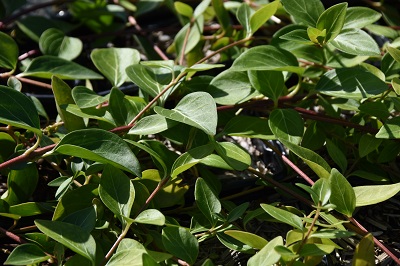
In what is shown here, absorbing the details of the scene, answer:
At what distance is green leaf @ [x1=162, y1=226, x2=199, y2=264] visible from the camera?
726 millimetres

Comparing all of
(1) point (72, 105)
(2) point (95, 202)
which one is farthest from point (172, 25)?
(2) point (95, 202)

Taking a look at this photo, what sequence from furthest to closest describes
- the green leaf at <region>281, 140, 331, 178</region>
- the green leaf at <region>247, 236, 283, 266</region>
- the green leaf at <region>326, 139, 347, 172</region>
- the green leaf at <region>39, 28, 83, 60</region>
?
the green leaf at <region>39, 28, 83, 60</region> < the green leaf at <region>326, 139, 347, 172</region> < the green leaf at <region>281, 140, 331, 178</region> < the green leaf at <region>247, 236, 283, 266</region>

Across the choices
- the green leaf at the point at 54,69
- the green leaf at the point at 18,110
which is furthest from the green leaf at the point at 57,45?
the green leaf at the point at 18,110

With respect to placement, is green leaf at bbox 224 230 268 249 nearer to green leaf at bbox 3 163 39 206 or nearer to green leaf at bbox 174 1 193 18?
green leaf at bbox 3 163 39 206

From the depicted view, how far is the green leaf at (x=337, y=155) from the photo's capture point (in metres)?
0.89

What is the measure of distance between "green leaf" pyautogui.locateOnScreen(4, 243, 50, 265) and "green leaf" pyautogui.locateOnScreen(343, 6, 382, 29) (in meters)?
0.52

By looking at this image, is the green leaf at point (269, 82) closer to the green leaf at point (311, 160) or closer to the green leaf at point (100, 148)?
the green leaf at point (311, 160)

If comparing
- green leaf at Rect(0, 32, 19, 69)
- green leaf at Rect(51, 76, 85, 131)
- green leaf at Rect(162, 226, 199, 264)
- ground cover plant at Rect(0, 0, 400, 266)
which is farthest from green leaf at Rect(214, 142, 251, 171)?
green leaf at Rect(0, 32, 19, 69)

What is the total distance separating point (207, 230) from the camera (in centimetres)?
79

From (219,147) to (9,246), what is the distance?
1.02 feet

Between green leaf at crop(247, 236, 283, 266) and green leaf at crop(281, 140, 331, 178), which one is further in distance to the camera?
green leaf at crop(281, 140, 331, 178)

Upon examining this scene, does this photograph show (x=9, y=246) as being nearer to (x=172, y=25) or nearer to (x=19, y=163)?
(x=19, y=163)

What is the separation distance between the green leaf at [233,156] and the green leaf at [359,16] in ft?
0.83

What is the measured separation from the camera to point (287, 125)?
867 millimetres
